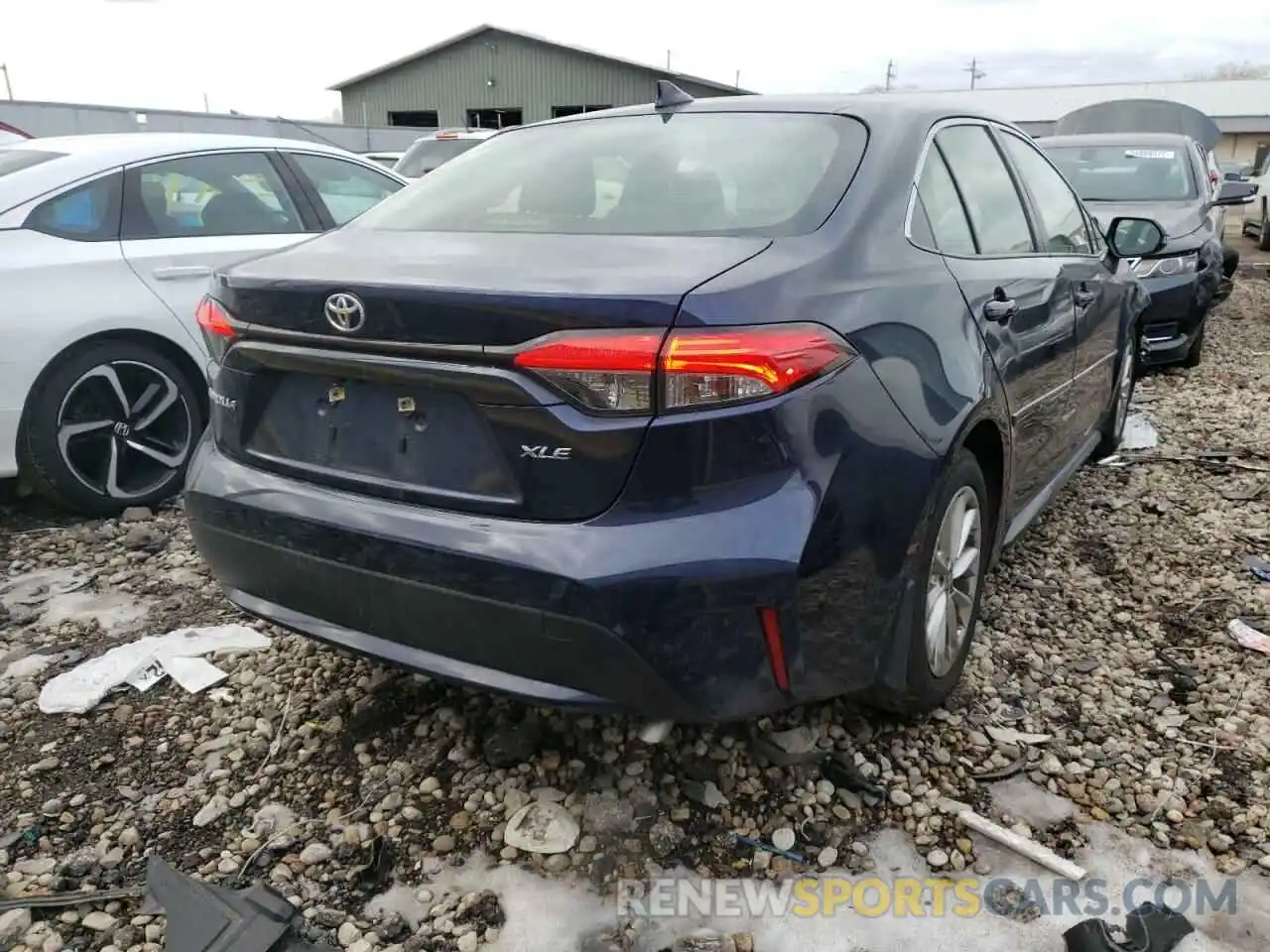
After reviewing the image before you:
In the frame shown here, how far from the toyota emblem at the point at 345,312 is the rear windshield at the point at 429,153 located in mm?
9829

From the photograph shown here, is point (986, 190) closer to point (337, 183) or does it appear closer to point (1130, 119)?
point (337, 183)

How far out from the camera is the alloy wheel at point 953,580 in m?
2.50

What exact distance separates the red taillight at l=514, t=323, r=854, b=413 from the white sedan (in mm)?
2814

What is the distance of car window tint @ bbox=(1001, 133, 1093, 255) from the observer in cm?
351

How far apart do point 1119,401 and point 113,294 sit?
4.51 meters

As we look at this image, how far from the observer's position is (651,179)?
2.54m

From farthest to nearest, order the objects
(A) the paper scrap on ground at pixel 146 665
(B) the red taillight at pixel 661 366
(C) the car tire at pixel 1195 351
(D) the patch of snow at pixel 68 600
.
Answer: (C) the car tire at pixel 1195 351, (D) the patch of snow at pixel 68 600, (A) the paper scrap on ground at pixel 146 665, (B) the red taillight at pixel 661 366

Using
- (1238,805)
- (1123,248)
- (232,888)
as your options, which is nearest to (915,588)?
(1238,805)

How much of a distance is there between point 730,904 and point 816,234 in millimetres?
1442

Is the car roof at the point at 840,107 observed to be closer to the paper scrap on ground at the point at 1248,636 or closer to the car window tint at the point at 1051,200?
the car window tint at the point at 1051,200

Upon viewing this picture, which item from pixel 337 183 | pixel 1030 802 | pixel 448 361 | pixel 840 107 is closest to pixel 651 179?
pixel 840 107

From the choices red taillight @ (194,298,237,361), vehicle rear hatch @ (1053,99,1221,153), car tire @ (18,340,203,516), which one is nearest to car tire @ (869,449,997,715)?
red taillight @ (194,298,237,361)

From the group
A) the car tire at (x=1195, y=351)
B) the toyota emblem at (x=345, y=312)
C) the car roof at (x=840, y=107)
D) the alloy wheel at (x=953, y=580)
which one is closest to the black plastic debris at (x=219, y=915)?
the toyota emblem at (x=345, y=312)

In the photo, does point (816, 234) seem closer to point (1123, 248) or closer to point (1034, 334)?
point (1034, 334)
